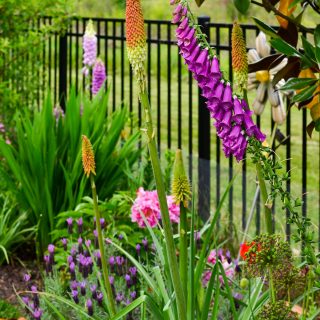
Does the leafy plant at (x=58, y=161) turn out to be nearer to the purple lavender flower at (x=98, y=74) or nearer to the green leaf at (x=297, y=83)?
the purple lavender flower at (x=98, y=74)

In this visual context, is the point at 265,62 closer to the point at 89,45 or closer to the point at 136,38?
the point at 136,38

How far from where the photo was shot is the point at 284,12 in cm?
238

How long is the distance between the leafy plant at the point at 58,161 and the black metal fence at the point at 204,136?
1.29 ft

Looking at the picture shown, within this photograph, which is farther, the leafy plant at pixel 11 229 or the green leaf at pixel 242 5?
the leafy plant at pixel 11 229

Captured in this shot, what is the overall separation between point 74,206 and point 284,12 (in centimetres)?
297

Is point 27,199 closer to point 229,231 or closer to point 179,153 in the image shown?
point 229,231

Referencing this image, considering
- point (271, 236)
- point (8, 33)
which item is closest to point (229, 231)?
point (271, 236)

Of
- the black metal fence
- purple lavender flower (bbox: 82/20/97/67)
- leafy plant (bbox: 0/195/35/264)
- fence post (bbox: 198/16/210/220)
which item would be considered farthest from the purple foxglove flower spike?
leafy plant (bbox: 0/195/35/264)

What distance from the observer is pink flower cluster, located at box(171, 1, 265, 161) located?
1998mm

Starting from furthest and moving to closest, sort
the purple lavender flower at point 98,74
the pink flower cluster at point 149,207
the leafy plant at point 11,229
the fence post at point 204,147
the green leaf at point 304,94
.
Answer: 1. the purple lavender flower at point 98,74
2. the fence post at point 204,147
3. the leafy plant at point 11,229
4. the pink flower cluster at point 149,207
5. the green leaf at point 304,94

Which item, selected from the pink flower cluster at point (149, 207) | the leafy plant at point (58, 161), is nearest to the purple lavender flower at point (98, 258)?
the pink flower cluster at point (149, 207)

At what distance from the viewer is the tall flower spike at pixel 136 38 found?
1.99 metres

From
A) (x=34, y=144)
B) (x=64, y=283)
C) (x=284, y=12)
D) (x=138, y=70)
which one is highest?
(x=284, y=12)

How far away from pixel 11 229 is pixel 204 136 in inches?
79.7
